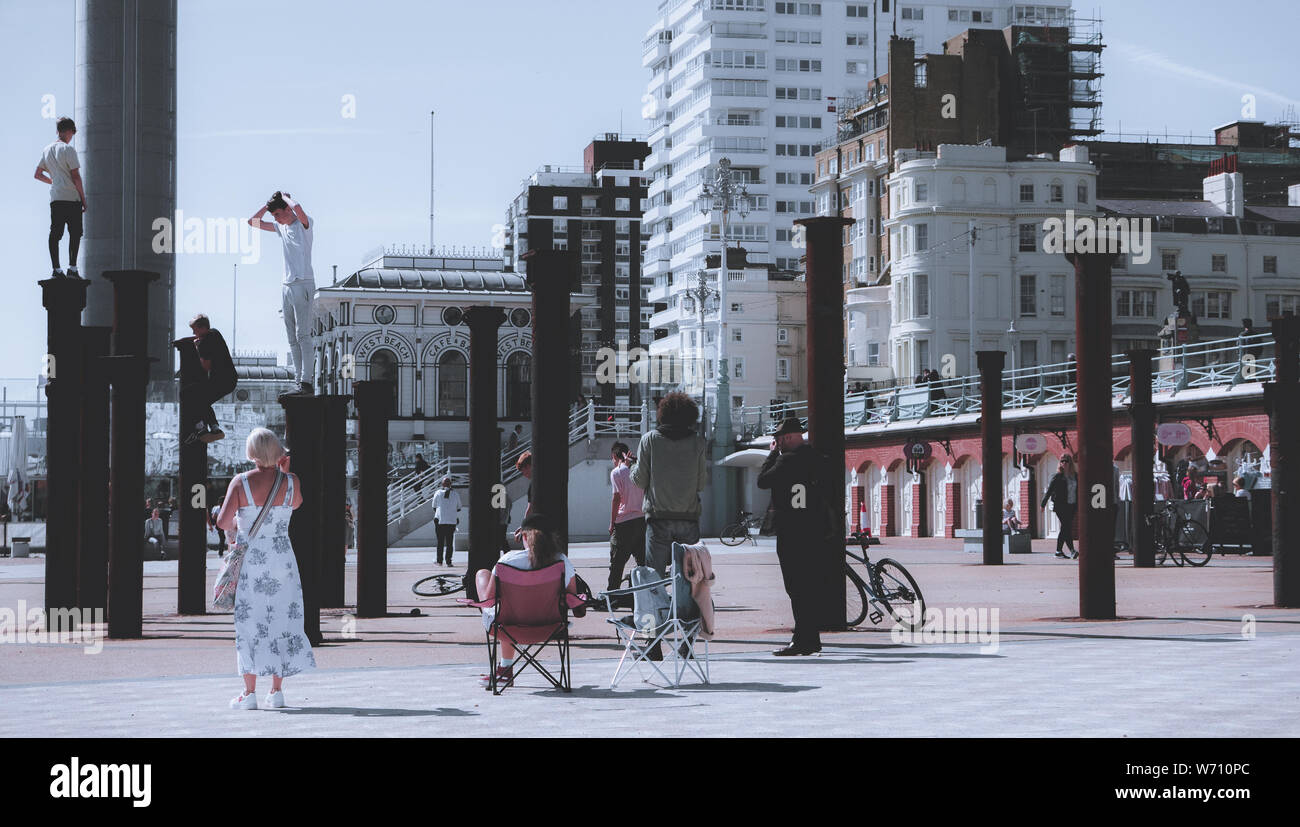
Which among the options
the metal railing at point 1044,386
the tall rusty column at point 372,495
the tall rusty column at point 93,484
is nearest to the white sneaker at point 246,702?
the tall rusty column at point 93,484

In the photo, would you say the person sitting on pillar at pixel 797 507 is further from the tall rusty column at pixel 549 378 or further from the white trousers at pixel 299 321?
the white trousers at pixel 299 321

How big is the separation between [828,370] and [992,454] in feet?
56.9

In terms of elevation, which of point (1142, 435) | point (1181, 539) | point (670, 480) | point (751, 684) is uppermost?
point (1142, 435)

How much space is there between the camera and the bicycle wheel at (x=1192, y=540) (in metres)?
27.4

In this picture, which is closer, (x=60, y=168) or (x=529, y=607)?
(x=529, y=607)

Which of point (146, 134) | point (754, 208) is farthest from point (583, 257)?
point (146, 134)

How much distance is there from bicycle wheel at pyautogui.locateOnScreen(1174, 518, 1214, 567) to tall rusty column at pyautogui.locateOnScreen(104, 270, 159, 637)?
18.0 metres

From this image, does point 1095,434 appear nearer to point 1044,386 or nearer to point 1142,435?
point 1142,435

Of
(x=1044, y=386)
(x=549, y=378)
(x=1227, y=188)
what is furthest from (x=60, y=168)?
(x=1227, y=188)

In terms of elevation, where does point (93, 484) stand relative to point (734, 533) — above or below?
above

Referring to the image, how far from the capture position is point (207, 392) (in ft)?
48.2

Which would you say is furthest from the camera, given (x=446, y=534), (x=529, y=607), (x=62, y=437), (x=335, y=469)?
(x=446, y=534)
